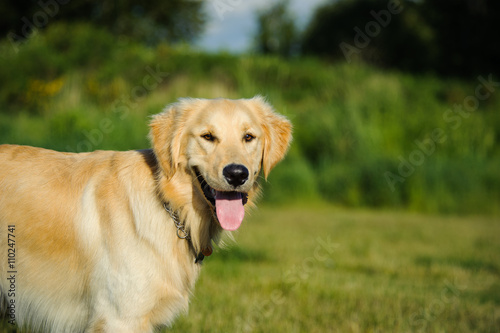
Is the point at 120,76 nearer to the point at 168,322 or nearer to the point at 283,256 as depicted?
the point at 283,256

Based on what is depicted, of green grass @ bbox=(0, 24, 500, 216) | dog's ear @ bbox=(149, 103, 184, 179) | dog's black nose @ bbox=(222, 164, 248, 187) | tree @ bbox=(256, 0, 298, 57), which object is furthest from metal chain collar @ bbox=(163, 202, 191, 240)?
tree @ bbox=(256, 0, 298, 57)

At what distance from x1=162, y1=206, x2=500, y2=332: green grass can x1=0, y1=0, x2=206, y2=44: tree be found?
16168mm

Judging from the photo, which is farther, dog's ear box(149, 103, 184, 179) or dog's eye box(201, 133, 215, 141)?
dog's eye box(201, 133, 215, 141)

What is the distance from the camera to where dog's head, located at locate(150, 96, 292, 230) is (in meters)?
2.89

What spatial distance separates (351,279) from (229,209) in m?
3.32

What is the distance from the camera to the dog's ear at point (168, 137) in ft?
9.71

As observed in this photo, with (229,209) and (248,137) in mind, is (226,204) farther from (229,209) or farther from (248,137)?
(248,137)

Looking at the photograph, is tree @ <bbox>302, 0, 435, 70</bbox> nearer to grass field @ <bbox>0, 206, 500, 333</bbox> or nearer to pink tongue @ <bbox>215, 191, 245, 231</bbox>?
grass field @ <bbox>0, 206, 500, 333</bbox>

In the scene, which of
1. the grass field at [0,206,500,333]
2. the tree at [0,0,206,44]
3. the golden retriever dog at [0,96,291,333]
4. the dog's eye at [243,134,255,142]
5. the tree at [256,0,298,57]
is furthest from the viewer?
the tree at [256,0,298,57]

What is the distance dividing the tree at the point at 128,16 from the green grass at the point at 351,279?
53.0ft

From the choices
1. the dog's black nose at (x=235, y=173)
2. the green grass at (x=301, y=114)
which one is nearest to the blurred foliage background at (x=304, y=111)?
the green grass at (x=301, y=114)

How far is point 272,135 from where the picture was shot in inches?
135

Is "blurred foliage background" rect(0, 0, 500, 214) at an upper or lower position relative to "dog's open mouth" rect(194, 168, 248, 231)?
lower

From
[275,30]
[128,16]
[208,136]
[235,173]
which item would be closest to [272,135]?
[208,136]
